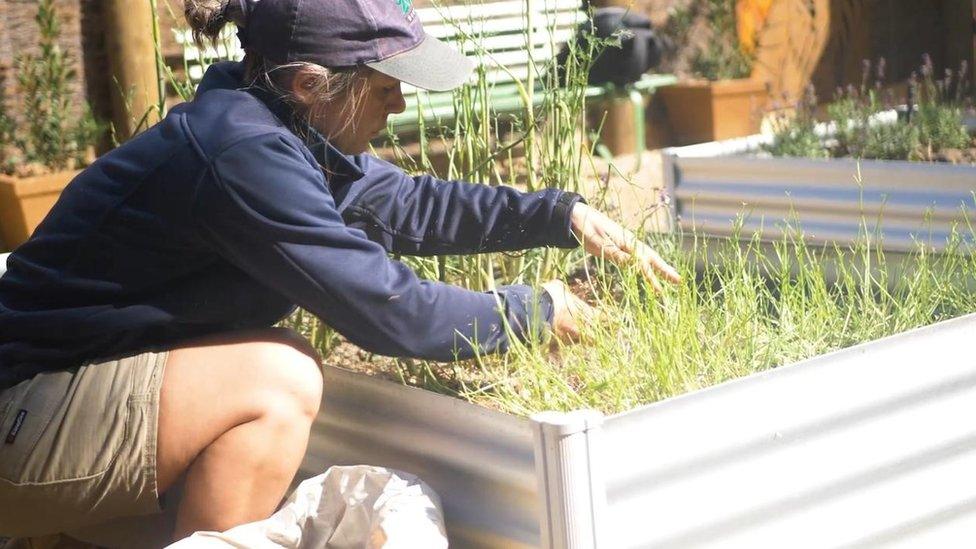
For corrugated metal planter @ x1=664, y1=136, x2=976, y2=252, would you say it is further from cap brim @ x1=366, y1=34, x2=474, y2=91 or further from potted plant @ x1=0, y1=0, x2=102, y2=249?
potted plant @ x1=0, y1=0, x2=102, y2=249

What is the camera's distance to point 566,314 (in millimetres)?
2354

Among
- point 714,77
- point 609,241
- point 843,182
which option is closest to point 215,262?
point 609,241

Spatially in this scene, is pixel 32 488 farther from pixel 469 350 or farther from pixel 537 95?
pixel 537 95

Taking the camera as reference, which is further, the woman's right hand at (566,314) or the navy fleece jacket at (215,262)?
the woman's right hand at (566,314)

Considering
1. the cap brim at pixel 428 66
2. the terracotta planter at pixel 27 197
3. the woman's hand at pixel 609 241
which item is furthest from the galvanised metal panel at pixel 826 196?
the terracotta planter at pixel 27 197

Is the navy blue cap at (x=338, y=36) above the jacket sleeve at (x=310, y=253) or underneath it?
above

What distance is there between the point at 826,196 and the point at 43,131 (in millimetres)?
3169

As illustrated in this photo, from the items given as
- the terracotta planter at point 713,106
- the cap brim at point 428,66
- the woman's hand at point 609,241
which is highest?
the cap brim at point 428,66

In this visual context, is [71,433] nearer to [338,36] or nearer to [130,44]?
[338,36]

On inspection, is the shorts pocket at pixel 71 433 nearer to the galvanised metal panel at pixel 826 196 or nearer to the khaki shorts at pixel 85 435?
the khaki shorts at pixel 85 435

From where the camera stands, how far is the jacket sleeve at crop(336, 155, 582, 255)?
2543 millimetres

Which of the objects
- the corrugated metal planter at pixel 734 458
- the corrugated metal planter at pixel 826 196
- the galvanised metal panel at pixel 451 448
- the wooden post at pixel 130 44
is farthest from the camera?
the wooden post at pixel 130 44

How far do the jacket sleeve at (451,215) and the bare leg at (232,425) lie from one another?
489 mm

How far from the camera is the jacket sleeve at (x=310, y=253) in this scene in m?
2.02
